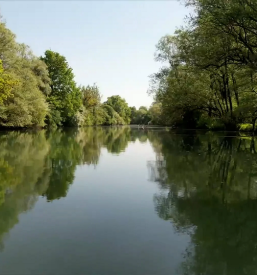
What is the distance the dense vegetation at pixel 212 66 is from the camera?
15562 millimetres

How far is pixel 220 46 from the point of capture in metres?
18.1

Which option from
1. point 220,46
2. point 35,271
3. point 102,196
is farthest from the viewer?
point 220,46

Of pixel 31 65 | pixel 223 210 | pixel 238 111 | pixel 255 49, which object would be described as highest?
pixel 31 65

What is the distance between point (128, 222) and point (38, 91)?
3570cm

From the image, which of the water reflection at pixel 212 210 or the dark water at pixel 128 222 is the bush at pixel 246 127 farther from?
the dark water at pixel 128 222

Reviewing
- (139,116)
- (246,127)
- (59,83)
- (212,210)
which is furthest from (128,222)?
(139,116)

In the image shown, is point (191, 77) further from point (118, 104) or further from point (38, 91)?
point (118, 104)

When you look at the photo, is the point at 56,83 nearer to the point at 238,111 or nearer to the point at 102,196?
the point at 238,111

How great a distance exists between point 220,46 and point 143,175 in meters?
11.5

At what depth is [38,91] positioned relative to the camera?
38.6m

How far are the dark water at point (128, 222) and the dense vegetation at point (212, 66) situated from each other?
29.5ft

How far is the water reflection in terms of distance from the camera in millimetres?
4215

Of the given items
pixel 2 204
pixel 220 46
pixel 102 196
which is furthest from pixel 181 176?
pixel 220 46

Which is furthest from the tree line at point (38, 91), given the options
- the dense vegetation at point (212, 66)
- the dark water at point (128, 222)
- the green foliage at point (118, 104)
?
the green foliage at point (118, 104)
